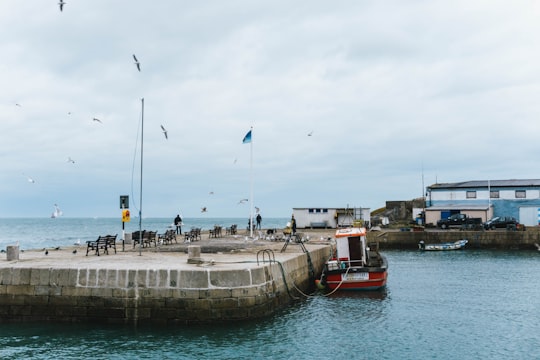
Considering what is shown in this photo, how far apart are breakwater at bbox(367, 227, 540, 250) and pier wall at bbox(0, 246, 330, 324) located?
32.6 metres

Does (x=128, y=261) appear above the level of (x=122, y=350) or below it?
above

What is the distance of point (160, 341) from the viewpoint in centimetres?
1505

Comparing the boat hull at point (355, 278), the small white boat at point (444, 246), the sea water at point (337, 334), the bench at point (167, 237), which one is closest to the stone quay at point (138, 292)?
the sea water at point (337, 334)

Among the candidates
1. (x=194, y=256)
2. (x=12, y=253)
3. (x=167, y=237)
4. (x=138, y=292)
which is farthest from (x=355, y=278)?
(x=12, y=253)

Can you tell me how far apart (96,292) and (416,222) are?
47.9 m

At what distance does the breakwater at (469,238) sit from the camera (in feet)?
150

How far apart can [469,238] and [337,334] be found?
34578 millimetres

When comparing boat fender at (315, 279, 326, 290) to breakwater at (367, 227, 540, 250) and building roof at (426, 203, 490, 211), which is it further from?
building roof at (426, 203, 490, 211)

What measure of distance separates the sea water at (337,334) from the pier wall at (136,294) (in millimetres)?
374

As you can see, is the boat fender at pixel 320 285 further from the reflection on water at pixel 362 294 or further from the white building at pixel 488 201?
the white building at pixel 488 201

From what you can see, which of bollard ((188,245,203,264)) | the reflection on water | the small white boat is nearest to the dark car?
the small white boat

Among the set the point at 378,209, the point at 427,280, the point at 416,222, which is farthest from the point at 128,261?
the point at 378,209

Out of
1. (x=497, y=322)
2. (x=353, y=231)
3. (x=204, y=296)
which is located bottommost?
(x=497, y=322)

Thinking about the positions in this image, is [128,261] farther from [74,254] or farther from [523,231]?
[523,231]
